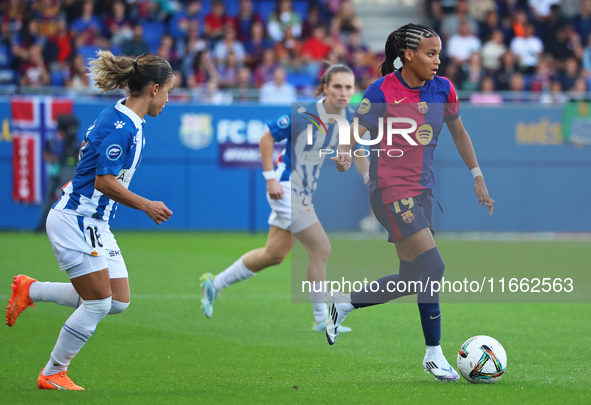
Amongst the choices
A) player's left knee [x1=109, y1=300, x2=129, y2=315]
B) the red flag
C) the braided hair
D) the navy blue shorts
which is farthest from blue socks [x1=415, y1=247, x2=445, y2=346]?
the red flag

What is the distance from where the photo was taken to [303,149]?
25.6ft

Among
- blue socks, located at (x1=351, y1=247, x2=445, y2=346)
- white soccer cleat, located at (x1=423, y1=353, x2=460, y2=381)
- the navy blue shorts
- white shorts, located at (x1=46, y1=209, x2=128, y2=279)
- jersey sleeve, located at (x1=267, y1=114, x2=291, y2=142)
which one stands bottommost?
white soccer cleat, located at (x1=423, y1=353, x2=460, y2=381)

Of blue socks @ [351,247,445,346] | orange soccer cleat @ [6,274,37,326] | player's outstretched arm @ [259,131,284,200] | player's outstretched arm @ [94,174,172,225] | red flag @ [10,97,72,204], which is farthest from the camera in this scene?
red flag @ [10,97,72,204]

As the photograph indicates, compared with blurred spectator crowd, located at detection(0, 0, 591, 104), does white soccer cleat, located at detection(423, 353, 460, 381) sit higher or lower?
lower

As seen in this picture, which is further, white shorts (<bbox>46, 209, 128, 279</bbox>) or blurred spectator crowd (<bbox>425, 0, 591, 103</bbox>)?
blurred spectator crowd (<bbox>425, 0, 591, 103</bbox>)

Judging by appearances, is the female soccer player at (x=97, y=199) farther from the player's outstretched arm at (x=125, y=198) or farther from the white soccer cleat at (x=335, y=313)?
the white soccer cleat at (x=335, y=313)

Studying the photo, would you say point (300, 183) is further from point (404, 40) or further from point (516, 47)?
point (516, 47)

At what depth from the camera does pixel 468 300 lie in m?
9.34

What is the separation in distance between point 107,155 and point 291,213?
114 inches

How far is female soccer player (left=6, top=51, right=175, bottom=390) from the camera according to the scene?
5.06m

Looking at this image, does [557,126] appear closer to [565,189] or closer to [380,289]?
[565,189]

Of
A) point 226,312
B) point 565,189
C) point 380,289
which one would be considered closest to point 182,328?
point 226,312

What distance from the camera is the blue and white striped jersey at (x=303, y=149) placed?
7.65 metres

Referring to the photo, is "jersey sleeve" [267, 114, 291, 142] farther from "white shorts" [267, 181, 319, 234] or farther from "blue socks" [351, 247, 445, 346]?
"blue socks" [351, 247, 445, 346]
